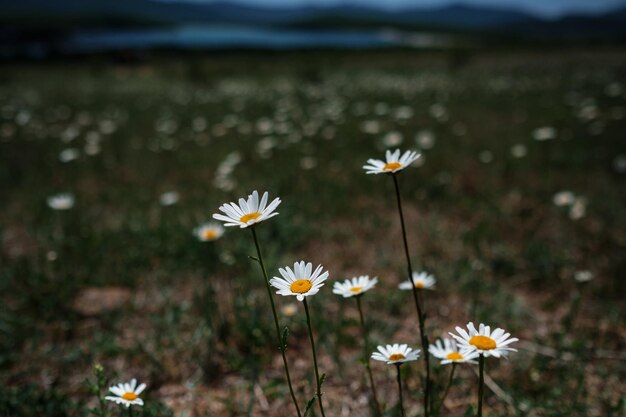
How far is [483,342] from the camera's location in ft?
3.93

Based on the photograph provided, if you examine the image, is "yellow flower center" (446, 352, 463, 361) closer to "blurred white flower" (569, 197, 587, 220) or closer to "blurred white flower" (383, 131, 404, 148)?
"blurred white flower" (569, 197, 587, 220)

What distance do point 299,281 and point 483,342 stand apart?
21.2 inches

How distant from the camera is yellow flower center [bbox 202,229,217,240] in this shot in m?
2.45

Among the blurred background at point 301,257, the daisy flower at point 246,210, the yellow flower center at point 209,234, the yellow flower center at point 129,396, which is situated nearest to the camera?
the daisy flower at point 246,210

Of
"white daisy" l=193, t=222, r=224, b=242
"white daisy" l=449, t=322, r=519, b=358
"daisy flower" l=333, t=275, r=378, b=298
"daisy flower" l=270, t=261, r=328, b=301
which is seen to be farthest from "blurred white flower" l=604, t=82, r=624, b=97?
"daisy flower" l=270, t=261, r=328, b=301

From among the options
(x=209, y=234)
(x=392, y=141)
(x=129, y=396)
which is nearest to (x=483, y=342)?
(x=129, y=396)

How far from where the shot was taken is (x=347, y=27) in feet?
436

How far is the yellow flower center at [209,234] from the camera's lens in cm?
245

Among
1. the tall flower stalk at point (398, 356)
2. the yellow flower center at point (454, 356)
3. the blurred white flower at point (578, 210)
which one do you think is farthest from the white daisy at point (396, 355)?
the blurred white flower at point (578, 210)

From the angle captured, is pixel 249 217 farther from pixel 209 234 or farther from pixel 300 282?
pixel 209 234

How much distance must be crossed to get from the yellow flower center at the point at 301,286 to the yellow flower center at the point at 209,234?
1.26 metres

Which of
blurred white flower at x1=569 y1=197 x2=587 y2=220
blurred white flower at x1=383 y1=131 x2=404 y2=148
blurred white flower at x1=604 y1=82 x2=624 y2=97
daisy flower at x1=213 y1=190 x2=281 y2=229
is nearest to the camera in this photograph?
daisy flower at x1=213 y1=190 x2=281 y2=229

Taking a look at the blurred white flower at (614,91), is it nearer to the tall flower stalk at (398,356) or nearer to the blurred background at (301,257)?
the blurred background at (301,257)

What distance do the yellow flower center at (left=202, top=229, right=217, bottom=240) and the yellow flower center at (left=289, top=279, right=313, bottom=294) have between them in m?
1.26
